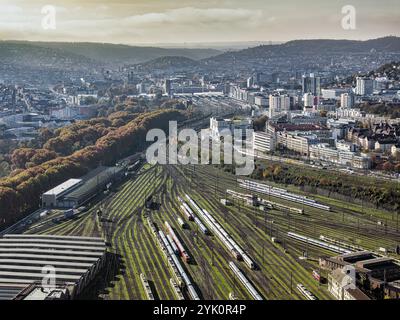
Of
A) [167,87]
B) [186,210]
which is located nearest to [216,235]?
[186,210]

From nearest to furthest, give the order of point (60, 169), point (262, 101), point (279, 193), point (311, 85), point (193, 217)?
1. point (193, 217)
2. point (279, 193)
3. point (60, 169)
4. point (262, 101)
5. point (311, 85)

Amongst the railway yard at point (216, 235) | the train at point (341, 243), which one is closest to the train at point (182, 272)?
the railway yard at point (216, 235)

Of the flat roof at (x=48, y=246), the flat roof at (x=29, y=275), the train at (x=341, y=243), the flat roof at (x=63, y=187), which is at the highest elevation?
the flat roof at (x=63, y=187)

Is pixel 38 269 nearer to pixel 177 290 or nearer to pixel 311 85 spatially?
pixel 177 290

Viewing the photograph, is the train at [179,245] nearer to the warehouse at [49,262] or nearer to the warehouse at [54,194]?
the warehouse at [49,262]
